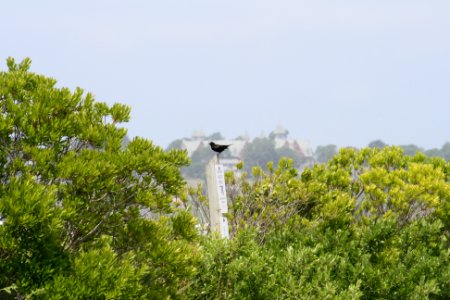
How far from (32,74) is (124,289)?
7.74ft

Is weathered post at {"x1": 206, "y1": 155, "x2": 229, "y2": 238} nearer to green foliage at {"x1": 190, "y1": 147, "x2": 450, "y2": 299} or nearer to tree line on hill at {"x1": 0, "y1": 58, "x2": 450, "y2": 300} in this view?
green foliage at {"x1": 190, "y1": 147, "x2": 450, "y2": 299}

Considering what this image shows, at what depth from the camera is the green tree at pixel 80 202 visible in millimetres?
6047

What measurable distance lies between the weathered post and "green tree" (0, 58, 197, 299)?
254 cm

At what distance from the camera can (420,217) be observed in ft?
42.5

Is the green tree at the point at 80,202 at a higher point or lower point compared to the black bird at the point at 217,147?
lower

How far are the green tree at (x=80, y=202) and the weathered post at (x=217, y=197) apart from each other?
2.54m

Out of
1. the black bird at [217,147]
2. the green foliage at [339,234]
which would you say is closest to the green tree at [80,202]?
the green foliage at [339,234]

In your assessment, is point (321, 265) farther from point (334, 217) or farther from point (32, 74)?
point (32, 74)

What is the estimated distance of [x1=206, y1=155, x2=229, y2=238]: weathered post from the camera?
10227mm

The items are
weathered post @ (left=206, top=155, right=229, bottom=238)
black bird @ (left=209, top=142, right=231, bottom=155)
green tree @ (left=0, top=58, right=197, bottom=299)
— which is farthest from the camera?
black bird @ (left=209, top=142, right=231, bottom=155)

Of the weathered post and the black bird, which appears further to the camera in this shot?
the black bird

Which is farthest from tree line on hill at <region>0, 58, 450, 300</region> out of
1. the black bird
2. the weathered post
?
the black bird

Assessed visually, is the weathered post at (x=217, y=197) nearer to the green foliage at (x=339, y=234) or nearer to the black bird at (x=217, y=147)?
the black bird at (x=217, y=147)

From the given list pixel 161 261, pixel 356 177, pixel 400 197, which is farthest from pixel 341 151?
pixel 161 261
